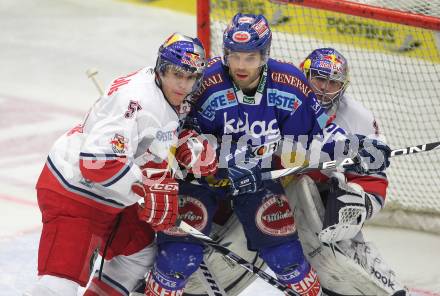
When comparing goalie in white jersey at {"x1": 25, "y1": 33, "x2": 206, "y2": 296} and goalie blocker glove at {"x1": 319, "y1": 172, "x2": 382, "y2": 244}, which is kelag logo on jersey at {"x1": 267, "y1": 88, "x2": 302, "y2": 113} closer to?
goalie in white jersey at {"x1": 25, "y1": 33, "x2": 206, "y2": 296}

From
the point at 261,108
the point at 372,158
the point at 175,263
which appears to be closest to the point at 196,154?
the point at 261,108

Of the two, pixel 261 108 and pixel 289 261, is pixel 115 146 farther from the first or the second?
pixel 289 261

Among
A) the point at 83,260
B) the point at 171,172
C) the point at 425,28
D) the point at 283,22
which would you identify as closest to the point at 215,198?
the point at 171,172

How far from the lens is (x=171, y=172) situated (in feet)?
13.1

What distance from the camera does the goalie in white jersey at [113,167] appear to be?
3.78 m

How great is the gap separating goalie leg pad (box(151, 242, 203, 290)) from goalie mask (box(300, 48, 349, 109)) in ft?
2.67

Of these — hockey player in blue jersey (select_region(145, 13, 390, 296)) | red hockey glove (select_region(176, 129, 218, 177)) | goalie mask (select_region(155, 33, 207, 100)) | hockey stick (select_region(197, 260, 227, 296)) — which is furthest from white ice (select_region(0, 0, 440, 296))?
goalie mask (select_region(155, 33, 207, 100))

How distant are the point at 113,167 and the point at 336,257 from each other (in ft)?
A: 3.49

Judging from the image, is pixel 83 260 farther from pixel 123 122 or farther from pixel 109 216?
pixel 123 122

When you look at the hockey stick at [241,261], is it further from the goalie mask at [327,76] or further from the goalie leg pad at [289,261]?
the goalie mask at [327,76]

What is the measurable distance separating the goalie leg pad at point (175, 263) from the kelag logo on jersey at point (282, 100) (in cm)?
63

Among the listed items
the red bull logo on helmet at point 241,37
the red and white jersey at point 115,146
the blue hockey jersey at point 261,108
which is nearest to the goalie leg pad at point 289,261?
the blue hockey jersey at point 261,108

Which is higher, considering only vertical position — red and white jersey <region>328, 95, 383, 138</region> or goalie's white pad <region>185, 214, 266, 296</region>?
red and white jersey <region>328, 95, 383, 138</region>

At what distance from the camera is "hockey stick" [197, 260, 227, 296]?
14.3ft
